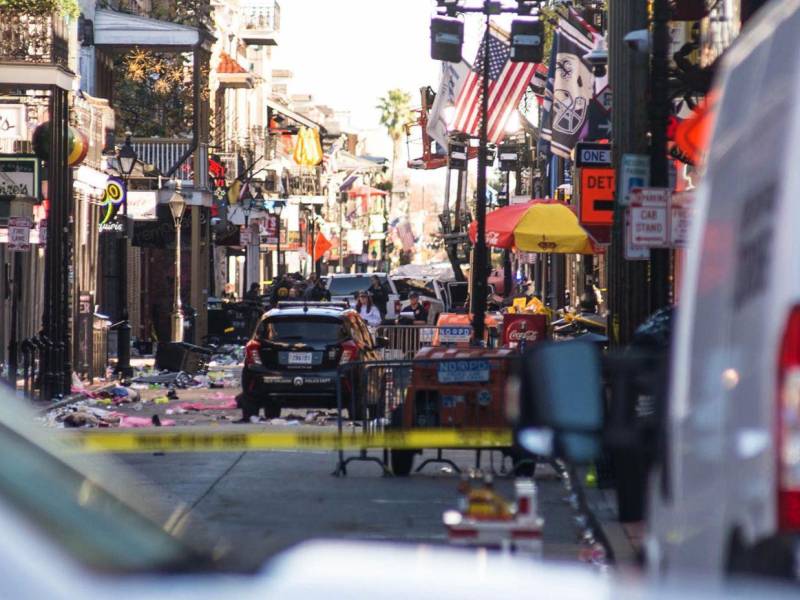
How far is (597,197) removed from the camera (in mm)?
24422

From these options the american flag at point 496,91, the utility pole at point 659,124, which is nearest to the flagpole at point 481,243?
the american flag at point 496,91

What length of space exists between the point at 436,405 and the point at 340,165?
443 ft

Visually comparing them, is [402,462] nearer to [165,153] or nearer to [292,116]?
[165,153]

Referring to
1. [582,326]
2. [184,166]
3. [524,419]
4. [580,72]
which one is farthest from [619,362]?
[184,166]

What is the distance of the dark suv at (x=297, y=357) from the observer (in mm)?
25438

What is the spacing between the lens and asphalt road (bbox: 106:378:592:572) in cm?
1357

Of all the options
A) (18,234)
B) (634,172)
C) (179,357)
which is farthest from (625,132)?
(179,357)

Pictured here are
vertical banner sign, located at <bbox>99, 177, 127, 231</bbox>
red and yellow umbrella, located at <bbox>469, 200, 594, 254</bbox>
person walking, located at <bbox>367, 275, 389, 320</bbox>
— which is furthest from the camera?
person walking, located at <bbox>367, 275, 389, 320</bbox>

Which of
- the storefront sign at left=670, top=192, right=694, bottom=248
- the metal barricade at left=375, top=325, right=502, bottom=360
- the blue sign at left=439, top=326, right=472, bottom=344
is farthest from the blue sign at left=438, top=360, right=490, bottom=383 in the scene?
the blue sign at left=439, top=326, right=472, bottom=344

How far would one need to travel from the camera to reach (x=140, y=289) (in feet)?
180

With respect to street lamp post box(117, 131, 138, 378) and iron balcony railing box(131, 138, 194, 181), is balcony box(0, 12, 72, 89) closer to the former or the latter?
street lamp post box(117, 131, 138, 378)

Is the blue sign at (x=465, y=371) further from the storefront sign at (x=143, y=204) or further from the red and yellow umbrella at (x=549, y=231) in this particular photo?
the storefront sign at (x=143, y=204)

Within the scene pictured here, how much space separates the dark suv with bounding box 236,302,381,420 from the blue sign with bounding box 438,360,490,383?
744cm

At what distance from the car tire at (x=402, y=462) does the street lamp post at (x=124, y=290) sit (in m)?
16.6
